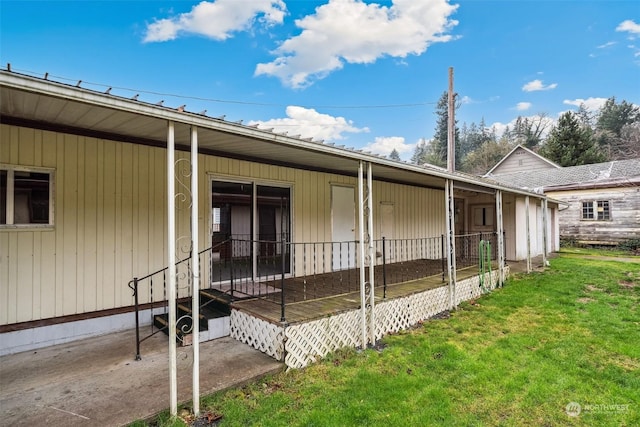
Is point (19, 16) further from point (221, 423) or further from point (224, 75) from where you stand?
point (224, 75)

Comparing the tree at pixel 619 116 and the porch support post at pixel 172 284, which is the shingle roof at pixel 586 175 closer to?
the porch support post at pixel 172 284

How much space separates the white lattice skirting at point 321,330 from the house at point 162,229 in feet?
0.06

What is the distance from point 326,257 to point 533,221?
1012cm

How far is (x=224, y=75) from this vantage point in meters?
16.9

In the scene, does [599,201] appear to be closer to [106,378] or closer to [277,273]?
[277,273]

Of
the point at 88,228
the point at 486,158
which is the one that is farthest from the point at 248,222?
the point at 486,158

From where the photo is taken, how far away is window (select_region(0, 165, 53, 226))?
3.80m

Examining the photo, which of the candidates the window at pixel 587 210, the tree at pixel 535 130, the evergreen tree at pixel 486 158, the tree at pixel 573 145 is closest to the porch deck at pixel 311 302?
the window at pixel 587 210

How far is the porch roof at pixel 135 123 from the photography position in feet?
7.39

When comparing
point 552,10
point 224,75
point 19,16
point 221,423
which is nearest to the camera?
point 221,423

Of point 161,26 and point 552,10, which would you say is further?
point 552,10

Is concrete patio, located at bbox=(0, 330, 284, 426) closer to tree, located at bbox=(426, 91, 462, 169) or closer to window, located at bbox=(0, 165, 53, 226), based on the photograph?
window, located at bbox=(0, 165, 53, 226)

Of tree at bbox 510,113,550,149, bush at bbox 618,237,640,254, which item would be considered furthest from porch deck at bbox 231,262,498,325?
tree at bbox 510,113,550,149

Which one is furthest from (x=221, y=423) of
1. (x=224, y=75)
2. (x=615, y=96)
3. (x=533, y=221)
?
(x=615, y=96)
